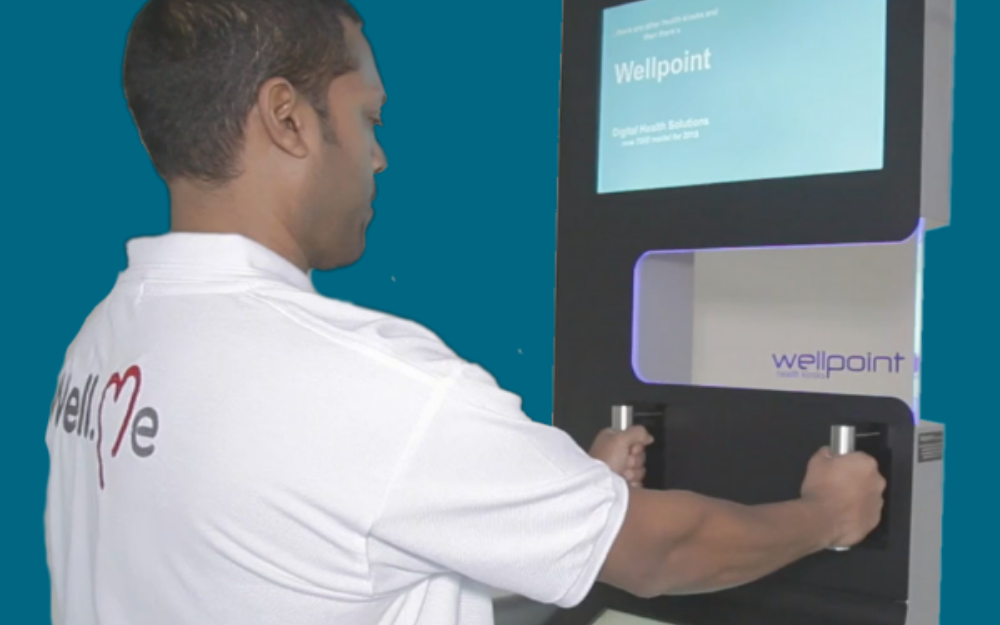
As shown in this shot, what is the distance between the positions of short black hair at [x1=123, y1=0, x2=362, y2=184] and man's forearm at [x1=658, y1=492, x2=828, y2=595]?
561 mm

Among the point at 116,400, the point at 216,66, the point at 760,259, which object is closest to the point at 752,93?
the point at 760,259

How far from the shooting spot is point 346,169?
1063 mm

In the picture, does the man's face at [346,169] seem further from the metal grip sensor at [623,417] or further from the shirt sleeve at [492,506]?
the metal grip sensor at [623,417]

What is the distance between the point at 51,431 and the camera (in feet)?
3.87

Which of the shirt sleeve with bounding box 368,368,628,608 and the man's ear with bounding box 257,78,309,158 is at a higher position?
the man's ear with bounding box 257,78,309,158

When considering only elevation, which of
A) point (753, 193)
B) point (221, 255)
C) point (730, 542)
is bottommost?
point (730, 542)

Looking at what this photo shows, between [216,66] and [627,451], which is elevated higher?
[216,66]

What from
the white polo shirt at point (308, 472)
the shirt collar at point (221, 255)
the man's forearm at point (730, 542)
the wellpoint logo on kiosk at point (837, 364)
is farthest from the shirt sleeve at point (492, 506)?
the wellpoint logo on kiosk at point (837, 364)

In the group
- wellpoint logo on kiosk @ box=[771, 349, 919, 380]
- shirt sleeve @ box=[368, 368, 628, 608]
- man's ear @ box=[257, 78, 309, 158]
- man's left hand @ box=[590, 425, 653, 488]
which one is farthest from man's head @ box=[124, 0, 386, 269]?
wellpoint logo on kiosk @ box=[771, 349, 919, 380]

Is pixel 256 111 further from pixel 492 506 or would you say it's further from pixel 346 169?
pixel 492 506

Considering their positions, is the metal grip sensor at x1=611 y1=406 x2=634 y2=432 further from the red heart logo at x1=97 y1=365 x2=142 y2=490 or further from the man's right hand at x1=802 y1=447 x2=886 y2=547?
the red heart logo at x1=97 y1=365 x2=142 y2=490

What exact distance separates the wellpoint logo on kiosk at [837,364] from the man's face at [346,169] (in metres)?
A: 0.66

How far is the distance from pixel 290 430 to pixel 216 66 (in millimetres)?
369

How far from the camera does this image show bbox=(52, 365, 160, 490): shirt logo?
963mm
